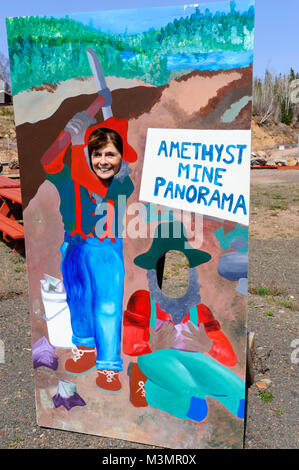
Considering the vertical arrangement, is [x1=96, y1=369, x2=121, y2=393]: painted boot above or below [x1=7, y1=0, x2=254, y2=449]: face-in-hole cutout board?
below

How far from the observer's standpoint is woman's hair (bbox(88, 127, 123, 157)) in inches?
93.4

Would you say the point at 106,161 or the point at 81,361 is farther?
the point at 81,361

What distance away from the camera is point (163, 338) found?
2555mm

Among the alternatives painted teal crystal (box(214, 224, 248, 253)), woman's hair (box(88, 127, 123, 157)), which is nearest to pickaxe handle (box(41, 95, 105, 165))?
woman's hair (box(88, 127, 123, 157))

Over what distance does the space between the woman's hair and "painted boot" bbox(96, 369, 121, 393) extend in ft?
4.63

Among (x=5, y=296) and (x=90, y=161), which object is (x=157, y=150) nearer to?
(x=90, y=161)

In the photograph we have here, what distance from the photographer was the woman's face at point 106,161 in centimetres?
239

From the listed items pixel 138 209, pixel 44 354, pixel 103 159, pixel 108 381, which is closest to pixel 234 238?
pixel 138 209

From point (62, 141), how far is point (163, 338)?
1.34 metres

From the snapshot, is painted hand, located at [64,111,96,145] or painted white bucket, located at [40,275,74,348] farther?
painted white bucket, located at [40,275,74,348]

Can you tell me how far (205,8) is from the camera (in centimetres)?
212

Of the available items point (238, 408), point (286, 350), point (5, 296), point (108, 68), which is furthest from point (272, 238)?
point (108, 68)

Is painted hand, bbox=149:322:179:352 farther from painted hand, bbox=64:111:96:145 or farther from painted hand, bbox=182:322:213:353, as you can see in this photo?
painted hand, bbox=64:111:96:145

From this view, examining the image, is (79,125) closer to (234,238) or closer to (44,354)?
(234,238)
